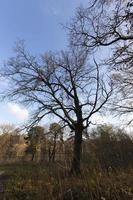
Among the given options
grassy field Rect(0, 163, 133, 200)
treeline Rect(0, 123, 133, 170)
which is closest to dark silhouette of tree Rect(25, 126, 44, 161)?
treeline Rect(0, 123, 133, 170)

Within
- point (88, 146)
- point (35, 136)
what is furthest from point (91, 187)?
point (35, 136)

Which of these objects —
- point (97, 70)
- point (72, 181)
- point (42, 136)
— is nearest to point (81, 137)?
point (42, 136)

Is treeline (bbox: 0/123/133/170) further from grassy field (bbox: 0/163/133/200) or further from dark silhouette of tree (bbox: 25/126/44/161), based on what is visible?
grassy field (bbox: 0/163/133/200)

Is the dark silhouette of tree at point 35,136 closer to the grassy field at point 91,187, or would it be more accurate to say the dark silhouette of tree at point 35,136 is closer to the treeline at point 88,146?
the treeline at point 88,146

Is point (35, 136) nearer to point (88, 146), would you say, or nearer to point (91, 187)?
point (88, 146)

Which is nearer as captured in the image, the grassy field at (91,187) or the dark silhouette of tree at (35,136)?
the grassy field at (91,187)

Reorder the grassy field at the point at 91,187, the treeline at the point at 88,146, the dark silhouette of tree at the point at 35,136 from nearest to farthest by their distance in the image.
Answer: the grassy field at the point at 91,187
the treeline at the point at 88,146
the dark silhouette of tree at the point at 35,136

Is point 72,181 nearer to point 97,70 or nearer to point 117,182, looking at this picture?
point 117,182

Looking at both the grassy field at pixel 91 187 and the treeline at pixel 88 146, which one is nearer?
the grassy field at pixel 91 187

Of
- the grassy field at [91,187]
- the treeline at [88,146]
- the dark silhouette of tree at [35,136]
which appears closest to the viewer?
the grassy field at [91,187]

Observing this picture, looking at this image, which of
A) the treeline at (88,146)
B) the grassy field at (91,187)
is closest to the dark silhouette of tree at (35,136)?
the treeline at (88,146)

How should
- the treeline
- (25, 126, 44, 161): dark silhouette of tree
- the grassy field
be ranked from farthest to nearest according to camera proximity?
1. (25, 126, 44, 161): dark silhouette of tree
2. the treeline
3. the grassy field

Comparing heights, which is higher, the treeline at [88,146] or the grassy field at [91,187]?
the treeline at [88,146]

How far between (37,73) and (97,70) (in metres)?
4.55
